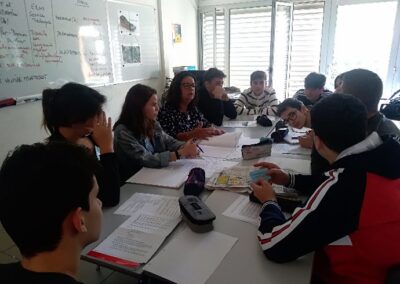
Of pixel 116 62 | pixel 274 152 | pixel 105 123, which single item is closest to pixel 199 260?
pixel 105 123

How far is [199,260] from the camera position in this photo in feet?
3.05

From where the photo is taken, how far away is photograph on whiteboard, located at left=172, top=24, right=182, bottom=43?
465 centimetres

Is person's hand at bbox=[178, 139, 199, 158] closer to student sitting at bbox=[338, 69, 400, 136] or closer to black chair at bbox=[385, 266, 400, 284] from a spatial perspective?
student sitting at bbox=[338, 69, 400, 136]

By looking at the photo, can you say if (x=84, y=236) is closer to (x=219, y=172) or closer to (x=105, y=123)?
(x=105, y=123)

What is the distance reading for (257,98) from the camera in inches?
136

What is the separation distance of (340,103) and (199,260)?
2.23ft

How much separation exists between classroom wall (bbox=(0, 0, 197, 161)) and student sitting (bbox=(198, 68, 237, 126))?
1.16 meters

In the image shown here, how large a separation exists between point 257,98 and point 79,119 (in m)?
2.42

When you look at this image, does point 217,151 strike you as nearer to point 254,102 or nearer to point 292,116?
point 292,116

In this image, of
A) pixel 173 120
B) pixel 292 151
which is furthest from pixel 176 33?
pixel 292 151

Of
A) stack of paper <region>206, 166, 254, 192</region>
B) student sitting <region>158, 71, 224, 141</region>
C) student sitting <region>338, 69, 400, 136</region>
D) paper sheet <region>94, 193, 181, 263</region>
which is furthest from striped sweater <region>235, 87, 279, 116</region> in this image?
paper sheet <region>94, 193, 181, 263</region>

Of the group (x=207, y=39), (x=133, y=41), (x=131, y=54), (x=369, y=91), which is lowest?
(x=369, y=91)

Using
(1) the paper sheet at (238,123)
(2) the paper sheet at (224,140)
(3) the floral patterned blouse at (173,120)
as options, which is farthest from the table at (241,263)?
(1) the paper sheet at (238,123)

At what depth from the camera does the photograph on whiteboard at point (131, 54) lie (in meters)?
3.74
